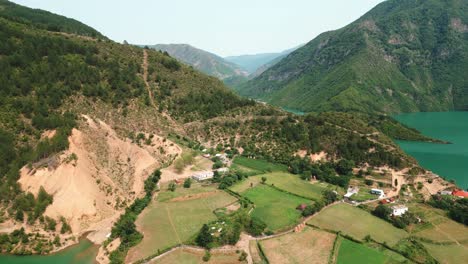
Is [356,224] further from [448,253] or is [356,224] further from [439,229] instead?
[439,229]

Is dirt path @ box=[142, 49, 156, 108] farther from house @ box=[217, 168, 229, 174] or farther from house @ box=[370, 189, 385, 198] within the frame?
house @ box=[370, 189, 385, 198]

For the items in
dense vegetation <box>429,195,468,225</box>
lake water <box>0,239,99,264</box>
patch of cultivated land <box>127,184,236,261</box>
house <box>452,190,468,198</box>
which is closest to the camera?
lake water <box>0,239,99,264</box>

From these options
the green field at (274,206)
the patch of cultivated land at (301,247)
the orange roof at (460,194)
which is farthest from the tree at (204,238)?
the orange roof at (460,194)

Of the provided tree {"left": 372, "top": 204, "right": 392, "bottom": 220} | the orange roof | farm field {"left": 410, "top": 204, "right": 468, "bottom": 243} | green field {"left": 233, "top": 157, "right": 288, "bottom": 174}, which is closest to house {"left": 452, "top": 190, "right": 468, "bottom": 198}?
the orange roof

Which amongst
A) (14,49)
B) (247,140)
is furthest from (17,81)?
(247,140)

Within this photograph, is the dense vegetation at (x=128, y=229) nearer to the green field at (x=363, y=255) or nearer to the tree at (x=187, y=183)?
the tree at (x=187, y=183)

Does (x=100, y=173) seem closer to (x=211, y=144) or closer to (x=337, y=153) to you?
(x=211, y=144)
